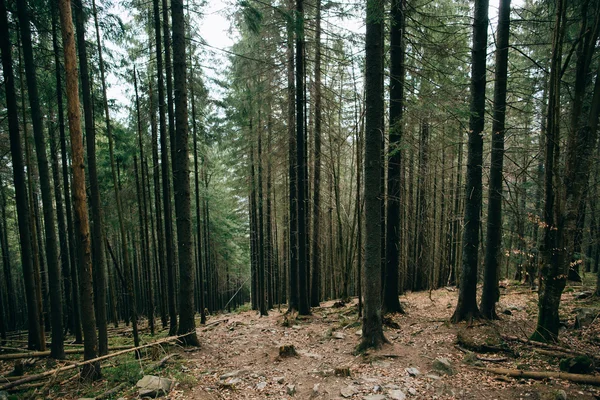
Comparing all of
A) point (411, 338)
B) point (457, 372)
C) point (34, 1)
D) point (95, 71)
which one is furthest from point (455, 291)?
point (34, 1)

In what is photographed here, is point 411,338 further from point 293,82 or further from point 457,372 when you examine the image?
point 293,82

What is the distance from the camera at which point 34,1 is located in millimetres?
7406

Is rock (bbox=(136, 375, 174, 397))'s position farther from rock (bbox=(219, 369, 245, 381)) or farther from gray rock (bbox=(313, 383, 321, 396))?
gray rock (bbox=(313, 383, 321, 396))

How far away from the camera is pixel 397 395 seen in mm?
4516

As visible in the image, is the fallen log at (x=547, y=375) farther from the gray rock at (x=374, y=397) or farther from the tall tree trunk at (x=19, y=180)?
the tall tree trunk at (x=19, y=180)

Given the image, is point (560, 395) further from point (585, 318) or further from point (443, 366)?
point (585, 318)

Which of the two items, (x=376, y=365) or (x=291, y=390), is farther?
(x=376, y=365)

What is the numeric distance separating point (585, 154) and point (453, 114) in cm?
244

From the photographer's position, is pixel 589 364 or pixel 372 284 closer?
pixel 589 364

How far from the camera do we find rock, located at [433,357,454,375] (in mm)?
5230

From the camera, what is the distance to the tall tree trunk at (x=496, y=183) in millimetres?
7371

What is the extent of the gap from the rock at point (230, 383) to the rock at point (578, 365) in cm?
560

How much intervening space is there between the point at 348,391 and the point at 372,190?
3793mm

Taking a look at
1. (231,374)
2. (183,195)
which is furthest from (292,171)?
(231,374)
